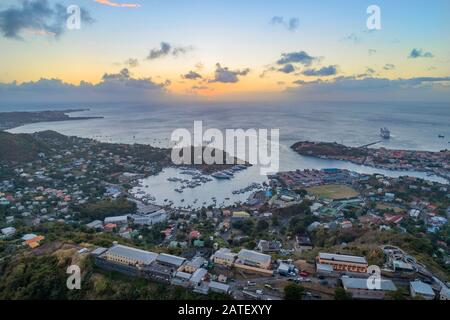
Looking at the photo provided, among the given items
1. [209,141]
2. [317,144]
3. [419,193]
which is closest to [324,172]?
[419,193]

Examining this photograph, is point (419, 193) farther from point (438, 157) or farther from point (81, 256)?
point (81, 256)

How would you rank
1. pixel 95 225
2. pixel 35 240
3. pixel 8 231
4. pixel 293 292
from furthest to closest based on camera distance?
pixel 95 225 < pixel 8 231 < pixel 35 240 < pixel 293 292

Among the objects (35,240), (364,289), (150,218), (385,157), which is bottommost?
(150,218)

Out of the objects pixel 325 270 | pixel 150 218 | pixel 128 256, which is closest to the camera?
pixel 325 270

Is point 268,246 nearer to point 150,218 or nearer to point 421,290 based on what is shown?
point 421,290

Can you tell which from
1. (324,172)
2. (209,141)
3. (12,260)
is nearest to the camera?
(12,260)

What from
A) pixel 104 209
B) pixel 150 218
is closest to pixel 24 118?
pixel 104 209

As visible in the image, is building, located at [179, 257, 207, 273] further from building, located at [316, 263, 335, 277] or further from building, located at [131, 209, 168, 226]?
building, located at [131, 209, 168, 226]

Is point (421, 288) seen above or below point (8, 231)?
above
